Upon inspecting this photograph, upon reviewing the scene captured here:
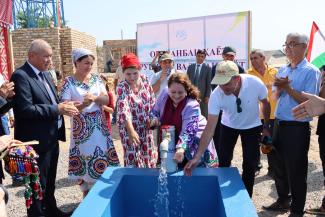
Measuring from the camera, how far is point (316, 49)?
190 inches

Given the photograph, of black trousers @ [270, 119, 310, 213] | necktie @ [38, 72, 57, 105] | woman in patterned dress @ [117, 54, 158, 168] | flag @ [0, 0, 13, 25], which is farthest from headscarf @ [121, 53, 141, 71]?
flag @ [0, 0, 13, 25]

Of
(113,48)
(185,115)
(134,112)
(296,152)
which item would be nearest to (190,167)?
(185,115)

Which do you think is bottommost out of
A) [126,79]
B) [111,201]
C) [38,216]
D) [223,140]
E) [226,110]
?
[38,216]

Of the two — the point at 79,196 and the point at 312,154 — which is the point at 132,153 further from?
the point at 312,154

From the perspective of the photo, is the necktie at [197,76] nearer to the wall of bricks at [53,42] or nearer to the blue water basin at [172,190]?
the blue water basin at [172,190]

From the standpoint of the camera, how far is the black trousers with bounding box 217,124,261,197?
2.77 m

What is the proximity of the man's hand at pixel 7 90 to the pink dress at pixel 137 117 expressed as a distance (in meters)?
0.83

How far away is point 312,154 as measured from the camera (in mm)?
5195

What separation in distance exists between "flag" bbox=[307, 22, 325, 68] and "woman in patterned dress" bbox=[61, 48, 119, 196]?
319cm

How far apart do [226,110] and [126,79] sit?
899mm

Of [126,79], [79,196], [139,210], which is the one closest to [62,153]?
[79,196]

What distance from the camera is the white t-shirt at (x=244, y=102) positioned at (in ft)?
8.78

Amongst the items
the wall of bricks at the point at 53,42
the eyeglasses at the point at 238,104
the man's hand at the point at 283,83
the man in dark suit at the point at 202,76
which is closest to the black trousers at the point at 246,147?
the eyeglasses at the point at 238,104

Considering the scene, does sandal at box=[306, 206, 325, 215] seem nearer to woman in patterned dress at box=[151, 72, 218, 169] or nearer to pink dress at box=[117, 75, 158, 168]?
woman in patterned dress at box=[151, 72, 218, 169]
